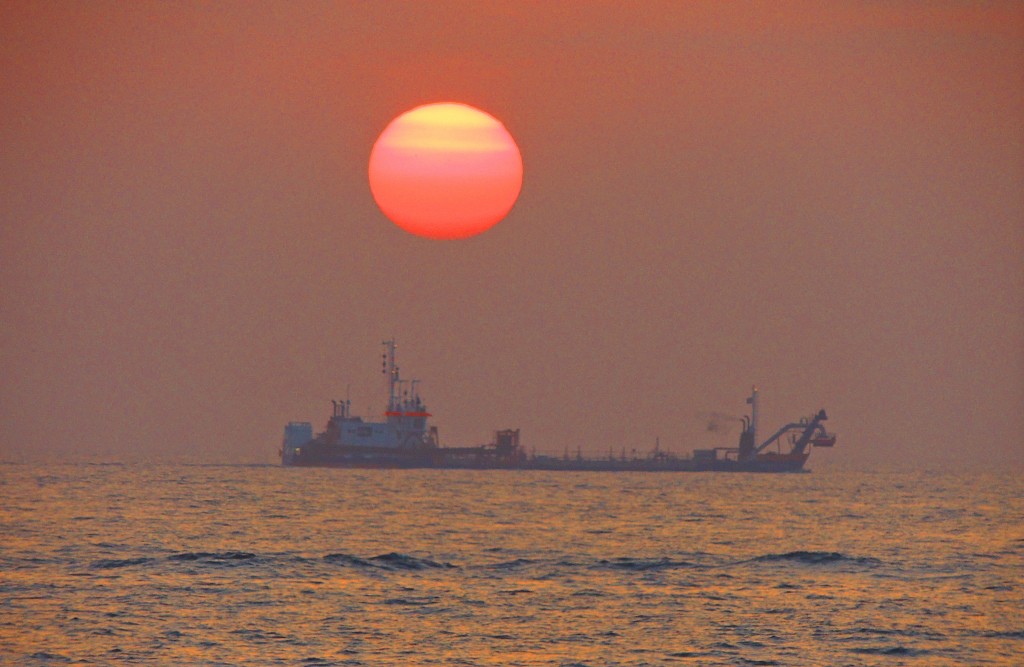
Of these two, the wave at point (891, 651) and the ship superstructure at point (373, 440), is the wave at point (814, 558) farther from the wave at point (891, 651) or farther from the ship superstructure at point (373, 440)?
the ship superstructure at point (373, 440)

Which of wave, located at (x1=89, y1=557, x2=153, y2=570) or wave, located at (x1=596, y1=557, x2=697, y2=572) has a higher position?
wave, located at (x1=596, y1=557, x2=697, y2=572)

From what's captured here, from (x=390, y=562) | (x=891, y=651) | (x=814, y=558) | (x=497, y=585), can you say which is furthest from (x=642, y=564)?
(x=891, y=651)

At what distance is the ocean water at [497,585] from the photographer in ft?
117

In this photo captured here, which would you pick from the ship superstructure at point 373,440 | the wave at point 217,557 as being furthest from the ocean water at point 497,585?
the ship superstructure at point 373,440

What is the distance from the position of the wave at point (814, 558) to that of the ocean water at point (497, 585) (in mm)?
224

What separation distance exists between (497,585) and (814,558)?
58.6 ft

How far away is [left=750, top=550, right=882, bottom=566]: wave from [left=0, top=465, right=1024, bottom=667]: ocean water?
0.73 ft

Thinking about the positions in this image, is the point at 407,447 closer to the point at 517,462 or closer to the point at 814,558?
the point at 517,462

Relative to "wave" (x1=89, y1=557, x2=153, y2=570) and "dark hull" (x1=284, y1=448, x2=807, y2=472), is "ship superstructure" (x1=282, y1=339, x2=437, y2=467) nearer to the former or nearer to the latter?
→ "dark hull" (x1=284, y1=448, x2=807, y2=472)

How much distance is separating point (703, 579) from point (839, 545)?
64.2 ft

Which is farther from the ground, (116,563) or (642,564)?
(642,564)

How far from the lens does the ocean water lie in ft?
Result: 117

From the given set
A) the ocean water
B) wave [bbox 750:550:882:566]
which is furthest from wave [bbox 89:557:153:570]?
wave [bbox 750:550:882:566]

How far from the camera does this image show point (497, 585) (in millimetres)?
48000
